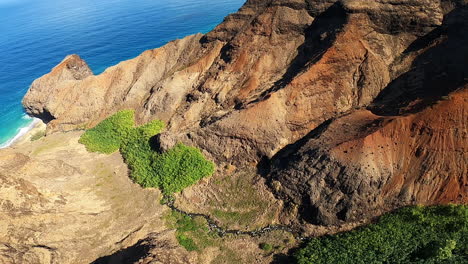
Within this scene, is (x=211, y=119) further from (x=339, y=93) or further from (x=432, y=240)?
(x=432, y=240)

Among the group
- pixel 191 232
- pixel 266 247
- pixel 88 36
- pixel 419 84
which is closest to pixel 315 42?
pixel 419 84

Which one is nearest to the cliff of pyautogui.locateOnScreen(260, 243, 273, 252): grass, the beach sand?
pyautogui.locateOnScreen(260, 243, 273, 252): grass

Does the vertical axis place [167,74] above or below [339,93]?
above

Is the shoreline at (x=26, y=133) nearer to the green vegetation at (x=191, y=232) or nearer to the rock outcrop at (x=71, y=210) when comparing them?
the rock outcrop at (x=71, y=210)

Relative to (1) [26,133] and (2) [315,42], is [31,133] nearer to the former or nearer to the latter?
(1) [26,133]

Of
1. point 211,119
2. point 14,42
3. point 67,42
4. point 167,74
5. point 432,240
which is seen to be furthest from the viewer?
point 14,42

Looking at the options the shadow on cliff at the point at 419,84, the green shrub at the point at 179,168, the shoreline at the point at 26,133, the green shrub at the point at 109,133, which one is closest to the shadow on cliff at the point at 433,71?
the shadow on cliff at the point at 419,84

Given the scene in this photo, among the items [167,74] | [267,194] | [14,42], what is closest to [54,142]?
[167,74]

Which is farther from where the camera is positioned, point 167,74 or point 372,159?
point 167,74
